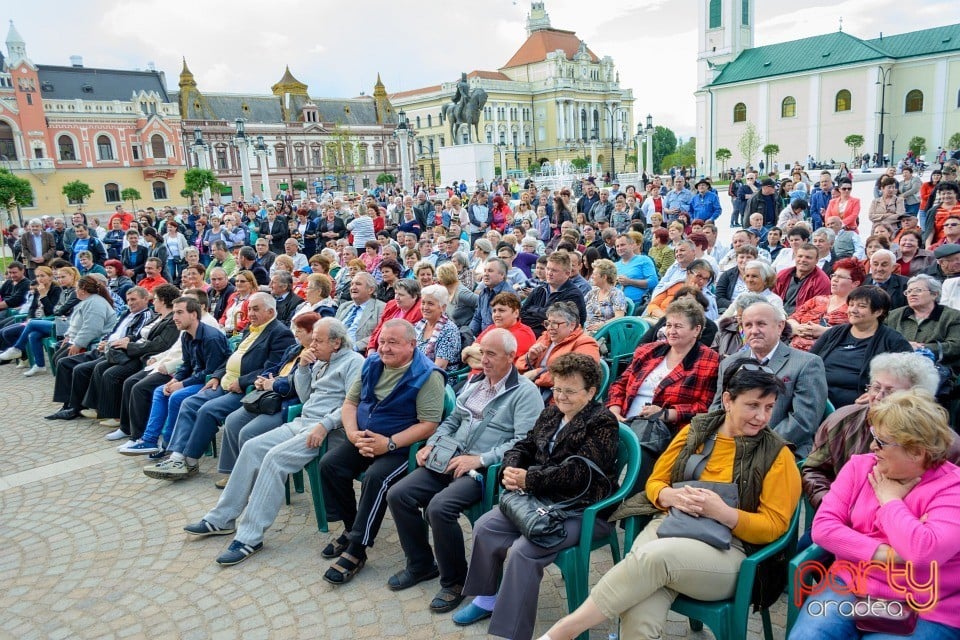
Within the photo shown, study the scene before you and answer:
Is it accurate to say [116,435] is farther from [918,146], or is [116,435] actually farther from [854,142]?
[918,146]

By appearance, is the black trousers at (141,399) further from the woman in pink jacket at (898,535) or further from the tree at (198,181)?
the tree at (198,181)

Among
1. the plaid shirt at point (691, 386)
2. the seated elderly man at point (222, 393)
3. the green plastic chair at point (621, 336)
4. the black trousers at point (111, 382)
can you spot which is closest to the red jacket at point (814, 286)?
the green plastic chair at point (621, 336)

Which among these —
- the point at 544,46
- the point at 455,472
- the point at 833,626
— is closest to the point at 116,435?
the point at 455,472

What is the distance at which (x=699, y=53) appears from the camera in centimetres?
5931

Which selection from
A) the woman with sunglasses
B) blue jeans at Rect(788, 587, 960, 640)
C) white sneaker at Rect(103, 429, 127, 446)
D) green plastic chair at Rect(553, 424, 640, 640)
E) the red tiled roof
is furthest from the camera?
the red tiled roof

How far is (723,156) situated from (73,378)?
2093 inches

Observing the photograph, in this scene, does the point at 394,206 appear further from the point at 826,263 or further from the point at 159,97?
the point at 159,97

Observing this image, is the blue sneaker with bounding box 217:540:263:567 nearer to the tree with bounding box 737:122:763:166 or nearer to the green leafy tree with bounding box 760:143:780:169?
the tree with bounding box 737:122:763:166

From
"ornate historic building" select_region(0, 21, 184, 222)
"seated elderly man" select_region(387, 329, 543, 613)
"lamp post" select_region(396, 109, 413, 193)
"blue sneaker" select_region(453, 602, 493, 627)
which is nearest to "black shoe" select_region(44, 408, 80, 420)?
"seated elderly man" select_region(387, 329, 543, 613)

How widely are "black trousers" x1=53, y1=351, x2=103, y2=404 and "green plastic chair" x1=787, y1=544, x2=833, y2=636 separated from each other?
6.81m

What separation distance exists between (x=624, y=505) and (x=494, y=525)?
630 millimetres

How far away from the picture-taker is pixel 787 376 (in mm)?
3320

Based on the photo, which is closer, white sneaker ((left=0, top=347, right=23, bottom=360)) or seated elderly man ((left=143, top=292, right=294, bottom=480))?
seated elderly man ((left=143, top=292, right=294, bottom=480))

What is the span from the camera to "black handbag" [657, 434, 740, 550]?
2566 millimetres
